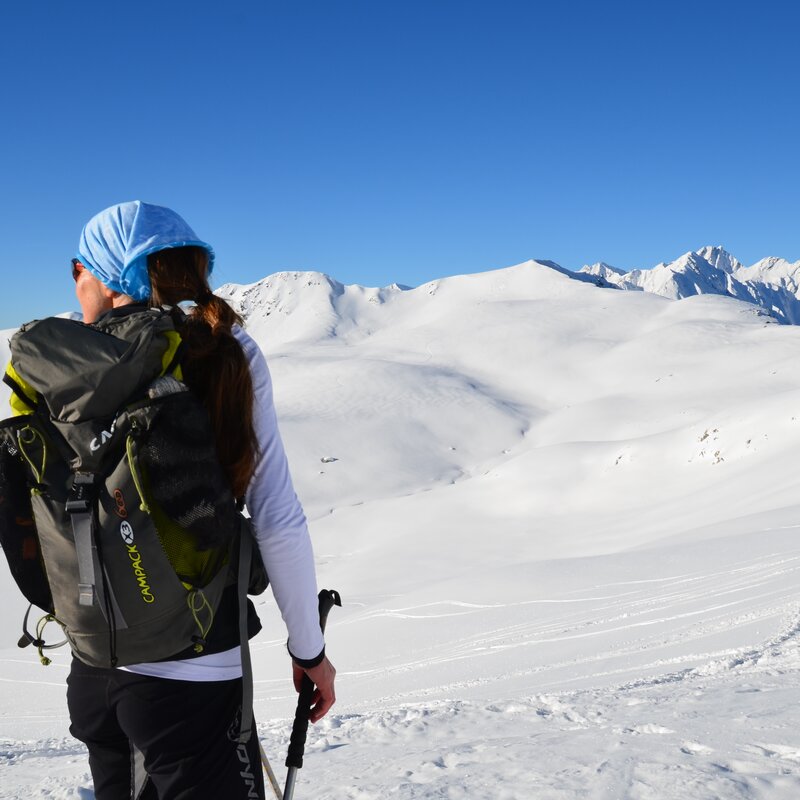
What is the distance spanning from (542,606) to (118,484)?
9.05m

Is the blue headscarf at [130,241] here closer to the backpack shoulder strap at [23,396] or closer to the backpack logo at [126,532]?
the backpack shoulder strap at [23,396]

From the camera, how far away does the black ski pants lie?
1.80 metres

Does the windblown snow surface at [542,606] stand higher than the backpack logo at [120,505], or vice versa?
the backpack logo at [120,505]

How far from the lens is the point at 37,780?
4020 mm

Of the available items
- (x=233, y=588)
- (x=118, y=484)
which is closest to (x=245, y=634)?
(x=233, y=588)

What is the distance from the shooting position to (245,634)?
192 centimetres

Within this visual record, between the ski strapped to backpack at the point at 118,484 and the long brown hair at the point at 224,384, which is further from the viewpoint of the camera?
the long brown hair at the point at 224,384

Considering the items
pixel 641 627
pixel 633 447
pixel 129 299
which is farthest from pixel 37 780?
pixel 633 447

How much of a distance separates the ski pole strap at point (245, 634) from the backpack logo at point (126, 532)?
32cm

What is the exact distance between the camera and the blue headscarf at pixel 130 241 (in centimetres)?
195

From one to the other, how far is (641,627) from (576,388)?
61.5 metres

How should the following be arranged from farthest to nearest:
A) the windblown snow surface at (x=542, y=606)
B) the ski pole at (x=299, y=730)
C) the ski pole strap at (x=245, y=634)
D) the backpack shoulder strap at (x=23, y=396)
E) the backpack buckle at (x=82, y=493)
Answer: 1. the windblown snow surface at (x=542, y=606)
2. the ski pole at (x=299, y=730)
3. the ski pole strap at (x=245, y=634)
4. the backpack shoulder strap at (x=23, y=396)
5. the backpack buckle at (x=82, y=493)

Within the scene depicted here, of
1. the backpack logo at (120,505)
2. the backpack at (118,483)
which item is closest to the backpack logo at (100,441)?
the backpack at (118,483)

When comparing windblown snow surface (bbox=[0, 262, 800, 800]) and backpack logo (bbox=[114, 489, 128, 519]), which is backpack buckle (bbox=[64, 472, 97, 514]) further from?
windblown snow surface (bbox=[0, 262, 800, 800])
